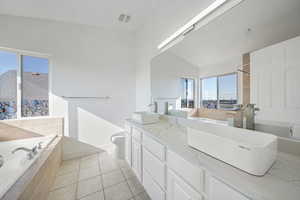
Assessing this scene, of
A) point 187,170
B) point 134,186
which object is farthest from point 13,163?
point 187,170

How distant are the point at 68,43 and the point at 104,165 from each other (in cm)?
244

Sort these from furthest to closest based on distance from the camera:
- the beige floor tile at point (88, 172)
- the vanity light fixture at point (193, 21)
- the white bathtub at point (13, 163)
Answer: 1. the beige floor tile at point (88, 172)
2. the vanity light fixture at point (193, 21)
3. the white bathtub at point (13, 163)

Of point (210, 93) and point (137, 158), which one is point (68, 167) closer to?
point (137, 158)

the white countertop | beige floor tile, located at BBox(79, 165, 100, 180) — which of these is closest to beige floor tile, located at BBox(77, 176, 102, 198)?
beige floor tile, located at BBox(79, 165, 100, 180)

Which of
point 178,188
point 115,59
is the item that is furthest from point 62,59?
point 178,188

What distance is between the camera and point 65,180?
68.2 inches

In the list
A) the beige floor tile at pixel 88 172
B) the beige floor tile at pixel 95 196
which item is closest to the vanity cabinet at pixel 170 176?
the beige floor tile at pixel 95 196

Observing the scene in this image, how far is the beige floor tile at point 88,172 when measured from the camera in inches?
72.0

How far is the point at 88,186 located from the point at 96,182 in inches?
4.2

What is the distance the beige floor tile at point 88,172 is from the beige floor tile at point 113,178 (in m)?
0.19

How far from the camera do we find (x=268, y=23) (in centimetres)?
86

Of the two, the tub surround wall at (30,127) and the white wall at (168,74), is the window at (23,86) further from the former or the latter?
the white wall at (168,74)

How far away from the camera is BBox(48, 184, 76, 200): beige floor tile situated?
4.69 ft

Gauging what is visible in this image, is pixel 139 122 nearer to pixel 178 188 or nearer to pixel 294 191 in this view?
pixel 178 188
